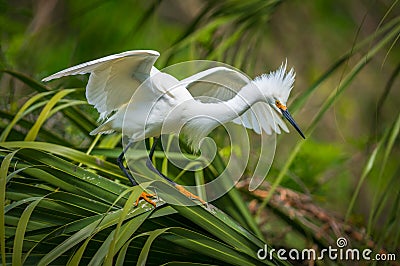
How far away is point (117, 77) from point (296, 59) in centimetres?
232

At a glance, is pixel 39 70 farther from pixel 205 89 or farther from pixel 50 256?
pixel 50 256

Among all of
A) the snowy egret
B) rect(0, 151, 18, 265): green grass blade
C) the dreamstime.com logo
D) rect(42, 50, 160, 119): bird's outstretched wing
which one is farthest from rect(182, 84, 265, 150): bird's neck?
→ rect(0, 151, 18, 265): green grass blade

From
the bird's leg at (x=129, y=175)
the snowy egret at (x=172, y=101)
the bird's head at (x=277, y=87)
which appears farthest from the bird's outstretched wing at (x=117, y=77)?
the bird's head at (x=277, y=87)

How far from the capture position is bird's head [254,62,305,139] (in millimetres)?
1152

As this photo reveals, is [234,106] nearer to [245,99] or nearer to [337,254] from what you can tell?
[245,99]

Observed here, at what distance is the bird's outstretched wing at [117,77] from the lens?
1041 mm

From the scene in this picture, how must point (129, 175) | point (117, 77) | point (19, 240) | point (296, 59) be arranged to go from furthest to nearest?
point (296, 59) → point (129, 175) → point (117, 77) → point (19, 240)

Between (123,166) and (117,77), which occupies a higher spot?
(117,77)

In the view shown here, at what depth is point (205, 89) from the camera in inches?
51.1

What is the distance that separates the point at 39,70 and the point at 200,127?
47.2 inches

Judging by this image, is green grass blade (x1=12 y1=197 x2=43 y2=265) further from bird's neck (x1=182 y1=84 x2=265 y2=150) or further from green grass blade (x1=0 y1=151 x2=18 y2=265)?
bird's neck (x1=182 y1=84 x2=265 y2=150)

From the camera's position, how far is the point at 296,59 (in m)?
3.33
